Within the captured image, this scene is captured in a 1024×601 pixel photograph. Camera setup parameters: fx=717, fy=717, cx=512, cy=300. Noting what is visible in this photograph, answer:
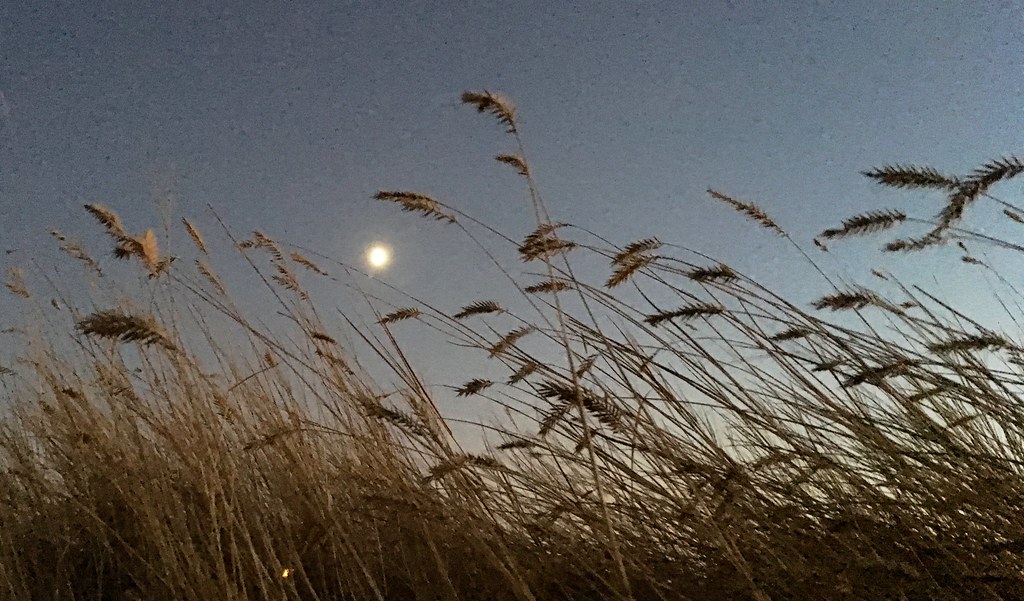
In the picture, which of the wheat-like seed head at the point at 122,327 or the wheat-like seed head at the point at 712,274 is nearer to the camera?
the wheat-like seed head at the point at 122,327

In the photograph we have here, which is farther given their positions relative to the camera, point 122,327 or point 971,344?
point 971,344

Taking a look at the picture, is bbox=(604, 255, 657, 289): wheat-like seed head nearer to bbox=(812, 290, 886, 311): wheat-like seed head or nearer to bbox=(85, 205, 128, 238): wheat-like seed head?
bbox=(812, 290, 886, 311): wheat-like seed head

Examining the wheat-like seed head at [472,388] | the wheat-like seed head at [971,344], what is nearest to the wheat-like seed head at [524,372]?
the wheat-like seed head at [472,388]

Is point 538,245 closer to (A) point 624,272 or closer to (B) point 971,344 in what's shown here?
(A) point 624,272

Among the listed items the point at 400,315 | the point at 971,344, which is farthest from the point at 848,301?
the point at 400,315

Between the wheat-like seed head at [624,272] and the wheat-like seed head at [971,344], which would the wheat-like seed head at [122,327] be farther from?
the wheat-like seed head at [971,344]

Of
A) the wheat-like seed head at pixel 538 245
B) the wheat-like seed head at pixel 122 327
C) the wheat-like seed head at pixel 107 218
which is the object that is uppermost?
the wheat-like seed head at pixel 107 218

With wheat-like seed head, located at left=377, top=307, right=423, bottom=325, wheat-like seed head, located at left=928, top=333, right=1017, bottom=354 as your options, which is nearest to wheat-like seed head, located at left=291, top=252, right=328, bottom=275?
wheat-like seed head, located at left=377, top=307, right=423, bottom=325

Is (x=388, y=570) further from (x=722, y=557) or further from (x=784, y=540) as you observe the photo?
(x=784, y=540)

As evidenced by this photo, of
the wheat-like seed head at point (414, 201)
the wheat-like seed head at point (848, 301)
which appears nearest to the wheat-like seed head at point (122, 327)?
the wheat-like seed head at point (414, 201)

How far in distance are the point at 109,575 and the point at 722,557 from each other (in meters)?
1.57

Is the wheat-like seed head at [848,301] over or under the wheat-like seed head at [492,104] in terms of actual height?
under

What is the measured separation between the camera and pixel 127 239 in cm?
191

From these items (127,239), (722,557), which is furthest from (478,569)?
(127,239)
